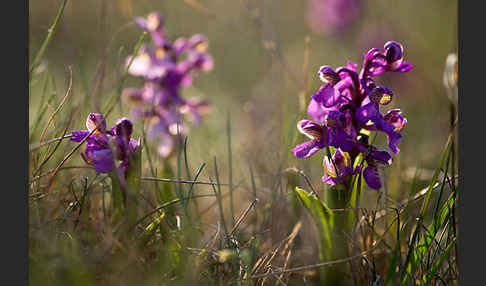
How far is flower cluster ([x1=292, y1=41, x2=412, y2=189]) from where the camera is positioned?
5.46 feet

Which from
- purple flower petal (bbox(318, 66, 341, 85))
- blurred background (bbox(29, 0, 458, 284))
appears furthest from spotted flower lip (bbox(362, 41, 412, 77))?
blurred background (bbox(29, 0, 458, 284))

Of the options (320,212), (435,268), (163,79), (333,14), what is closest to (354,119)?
(320,212)

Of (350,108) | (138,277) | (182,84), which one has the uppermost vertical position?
(182,84)

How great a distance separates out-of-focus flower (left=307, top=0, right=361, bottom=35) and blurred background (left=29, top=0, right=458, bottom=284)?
1 cm

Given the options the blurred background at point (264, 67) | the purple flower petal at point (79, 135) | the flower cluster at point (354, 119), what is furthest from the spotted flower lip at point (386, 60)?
the purple flower petal at point (79, 135)

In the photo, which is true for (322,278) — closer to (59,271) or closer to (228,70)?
(59,271)

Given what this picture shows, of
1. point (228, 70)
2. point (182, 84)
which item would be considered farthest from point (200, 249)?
point (228, 70)

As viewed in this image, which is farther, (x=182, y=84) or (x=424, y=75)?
(x=424, y=75)

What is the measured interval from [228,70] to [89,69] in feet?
6.34

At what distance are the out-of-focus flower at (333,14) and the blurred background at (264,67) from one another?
0.01 m

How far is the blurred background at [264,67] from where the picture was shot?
2523mm

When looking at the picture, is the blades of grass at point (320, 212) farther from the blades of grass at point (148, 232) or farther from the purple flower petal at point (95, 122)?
the purple flower petal at point (95, 122)

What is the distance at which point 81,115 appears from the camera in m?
2.29

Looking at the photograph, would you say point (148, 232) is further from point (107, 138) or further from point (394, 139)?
point (394, 139)
